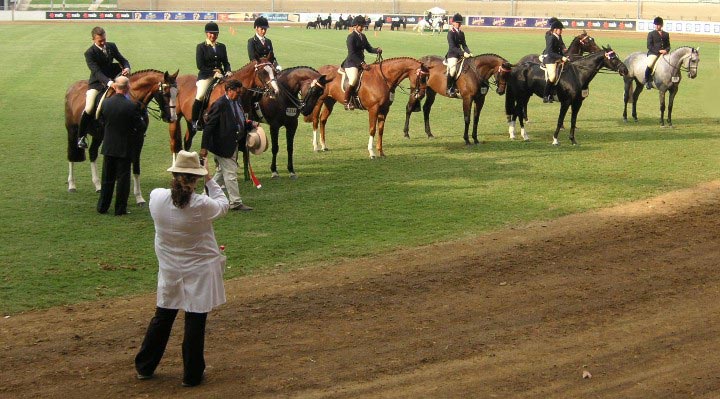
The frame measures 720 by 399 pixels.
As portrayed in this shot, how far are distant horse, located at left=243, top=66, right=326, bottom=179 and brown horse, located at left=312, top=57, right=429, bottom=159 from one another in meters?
1.59

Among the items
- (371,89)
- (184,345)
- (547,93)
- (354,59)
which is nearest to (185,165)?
(184,345)

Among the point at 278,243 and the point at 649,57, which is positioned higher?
the point at 649,57

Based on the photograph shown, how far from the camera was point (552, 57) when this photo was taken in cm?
2402

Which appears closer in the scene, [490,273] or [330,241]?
[490,273]

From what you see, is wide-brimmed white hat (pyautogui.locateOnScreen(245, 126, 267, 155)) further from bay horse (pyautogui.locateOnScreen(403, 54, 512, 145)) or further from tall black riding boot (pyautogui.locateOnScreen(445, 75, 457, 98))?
tall black riding boot (pyautogui.locateOnScreen(445, 75, 457, 98))

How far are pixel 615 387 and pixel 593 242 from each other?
578 cm

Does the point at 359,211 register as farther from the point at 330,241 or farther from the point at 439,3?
the point at 439,3

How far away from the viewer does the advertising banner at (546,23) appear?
8162 centimetres

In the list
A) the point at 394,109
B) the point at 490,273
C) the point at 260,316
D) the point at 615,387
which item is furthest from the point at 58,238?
the point at 394,109

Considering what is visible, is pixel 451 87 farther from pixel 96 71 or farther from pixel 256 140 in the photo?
pixel 96 71

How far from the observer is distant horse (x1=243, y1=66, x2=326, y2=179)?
19.0 m

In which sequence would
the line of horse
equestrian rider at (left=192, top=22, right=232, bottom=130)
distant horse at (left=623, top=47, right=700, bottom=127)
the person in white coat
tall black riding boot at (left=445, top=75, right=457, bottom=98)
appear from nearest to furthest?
the person in white coat
the line of horse
equestrian rider at (left=192, top=22, right=232, bottom=130)
tall black riding boot at (left=445, top=75, right=457, bottom=98)
distant horse at (left=623, top=47, right=700, bottom=127)

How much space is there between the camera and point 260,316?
36.7 ft

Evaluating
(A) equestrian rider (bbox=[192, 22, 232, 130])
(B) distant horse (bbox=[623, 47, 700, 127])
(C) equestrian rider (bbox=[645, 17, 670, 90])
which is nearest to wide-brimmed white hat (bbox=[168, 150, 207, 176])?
(A) equestrian rider (bbox=[192, 22, 232, 130])
